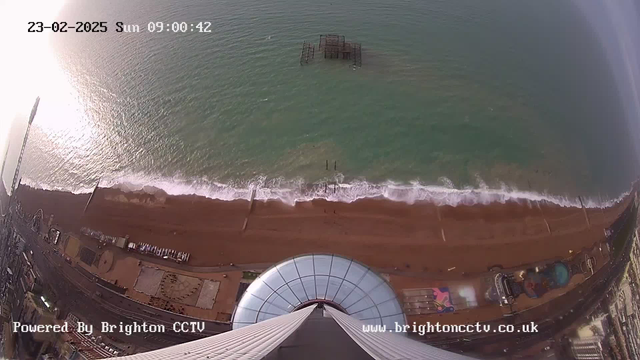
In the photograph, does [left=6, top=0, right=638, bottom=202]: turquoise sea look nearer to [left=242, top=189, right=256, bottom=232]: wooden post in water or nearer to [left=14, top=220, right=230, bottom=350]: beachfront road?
[left=242, top=189, right=256, bottom=232]: wooden post in water

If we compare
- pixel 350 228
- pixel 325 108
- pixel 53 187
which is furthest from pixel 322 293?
pixel 53 187

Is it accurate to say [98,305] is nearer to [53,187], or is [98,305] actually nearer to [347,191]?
[53,187]

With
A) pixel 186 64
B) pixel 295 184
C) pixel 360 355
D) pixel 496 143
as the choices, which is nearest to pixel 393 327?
pixel 360 355

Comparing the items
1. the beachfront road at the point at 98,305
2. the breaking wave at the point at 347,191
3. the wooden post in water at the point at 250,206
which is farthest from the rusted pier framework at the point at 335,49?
the beachfront road at the point at 98,305

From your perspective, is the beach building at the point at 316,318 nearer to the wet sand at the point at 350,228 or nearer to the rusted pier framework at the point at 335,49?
the wet sand at the point at 350,228

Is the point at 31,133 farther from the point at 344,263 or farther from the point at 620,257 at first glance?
the point at 620,257

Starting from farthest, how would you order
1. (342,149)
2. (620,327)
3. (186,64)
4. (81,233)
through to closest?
(186,64) < (342,149) < (81,233) < (620,327)

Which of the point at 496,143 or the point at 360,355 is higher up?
the point at 496,143

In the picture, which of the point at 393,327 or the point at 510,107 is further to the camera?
the point at 510,107
